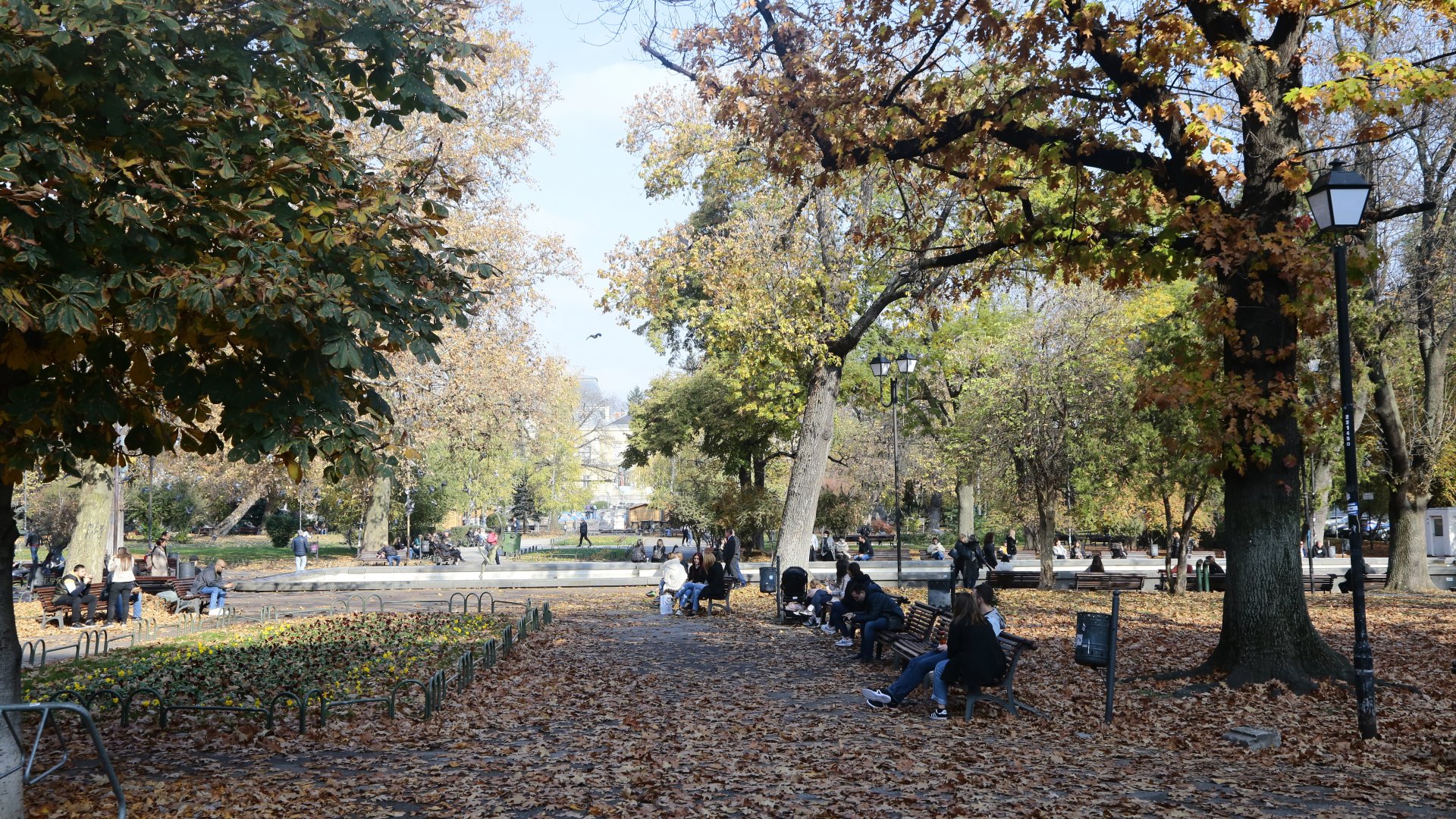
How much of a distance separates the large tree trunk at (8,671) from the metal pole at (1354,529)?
9368 millimetres

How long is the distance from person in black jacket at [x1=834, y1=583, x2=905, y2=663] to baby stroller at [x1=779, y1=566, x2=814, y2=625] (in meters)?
3.51

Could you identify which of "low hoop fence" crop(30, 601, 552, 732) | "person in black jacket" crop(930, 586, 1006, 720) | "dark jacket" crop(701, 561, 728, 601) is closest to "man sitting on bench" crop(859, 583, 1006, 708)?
"person in black jacket" crop(930, 586, 1006, 720)

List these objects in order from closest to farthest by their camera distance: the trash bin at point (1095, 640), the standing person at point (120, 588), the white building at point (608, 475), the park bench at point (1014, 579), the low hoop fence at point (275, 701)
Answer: the low hoop fence at point (275, 701)
the trash bin at point (1095, 640)
the standing person at point (120, 588)
the park bench at point (1014, 579)
the white building at point (608, 475)

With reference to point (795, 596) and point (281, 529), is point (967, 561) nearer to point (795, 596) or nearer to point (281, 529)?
point (795, 596)

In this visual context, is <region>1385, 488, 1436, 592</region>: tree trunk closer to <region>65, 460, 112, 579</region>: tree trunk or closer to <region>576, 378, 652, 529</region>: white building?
<region>65, 460, 112, 579</region>: tree trunk

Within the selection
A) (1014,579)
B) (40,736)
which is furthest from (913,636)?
(1014,579)

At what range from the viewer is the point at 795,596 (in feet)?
61.2

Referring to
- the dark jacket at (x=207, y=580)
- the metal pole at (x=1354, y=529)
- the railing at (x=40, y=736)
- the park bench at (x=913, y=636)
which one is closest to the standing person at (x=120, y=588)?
the dark jacket at (x=207, y=580)

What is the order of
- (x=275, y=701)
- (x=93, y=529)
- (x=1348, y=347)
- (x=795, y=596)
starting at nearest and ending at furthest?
(x=1348, y=347), (x=275, y=701), (x=795, y=596), (x=93, y=529)

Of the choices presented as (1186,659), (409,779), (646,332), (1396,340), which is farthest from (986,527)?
(409,779)

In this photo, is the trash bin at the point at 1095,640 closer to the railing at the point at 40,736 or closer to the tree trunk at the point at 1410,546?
the railing at the point at 40,736

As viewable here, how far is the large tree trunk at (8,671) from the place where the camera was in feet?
19.5

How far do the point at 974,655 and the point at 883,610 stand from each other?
421cm

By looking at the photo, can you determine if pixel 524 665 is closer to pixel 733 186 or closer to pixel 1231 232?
pixel 1231 232
